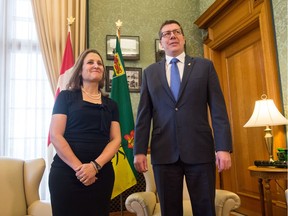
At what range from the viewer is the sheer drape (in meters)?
3.03

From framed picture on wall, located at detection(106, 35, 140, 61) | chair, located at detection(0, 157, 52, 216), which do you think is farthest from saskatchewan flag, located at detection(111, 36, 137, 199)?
chair, located at detection(0, 157, 52, 216)

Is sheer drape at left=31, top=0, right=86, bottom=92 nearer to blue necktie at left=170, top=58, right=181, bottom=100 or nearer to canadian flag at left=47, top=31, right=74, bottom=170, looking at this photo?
canadian flag at left=47, top=31, right=74, bottom=170

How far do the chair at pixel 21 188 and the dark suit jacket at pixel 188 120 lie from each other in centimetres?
95

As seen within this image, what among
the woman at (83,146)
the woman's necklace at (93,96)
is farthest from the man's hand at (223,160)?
the woman's necklace at (93,96)

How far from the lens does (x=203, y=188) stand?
4.10 ft

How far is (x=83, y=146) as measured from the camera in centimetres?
138

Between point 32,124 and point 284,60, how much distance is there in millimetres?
2577

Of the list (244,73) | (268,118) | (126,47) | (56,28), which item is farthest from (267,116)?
(56,28)

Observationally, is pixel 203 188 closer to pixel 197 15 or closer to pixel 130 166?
pixel 130 166

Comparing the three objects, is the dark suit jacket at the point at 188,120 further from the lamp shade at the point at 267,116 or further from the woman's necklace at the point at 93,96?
the lamp shade at the point at 267,116

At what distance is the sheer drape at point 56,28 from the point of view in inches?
119

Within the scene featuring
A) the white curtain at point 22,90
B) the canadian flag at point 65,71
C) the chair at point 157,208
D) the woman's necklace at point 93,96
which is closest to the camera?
the woman's necklace at point 93,96

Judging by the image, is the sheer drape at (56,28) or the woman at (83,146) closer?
the woman at (83,146)

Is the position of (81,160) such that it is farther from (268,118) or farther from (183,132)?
(268,118)
